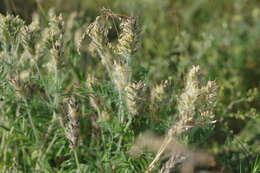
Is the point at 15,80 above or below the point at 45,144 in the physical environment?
above

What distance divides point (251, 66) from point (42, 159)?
1867mm

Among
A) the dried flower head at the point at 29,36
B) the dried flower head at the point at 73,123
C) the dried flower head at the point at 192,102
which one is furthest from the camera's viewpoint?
the dried flower head at the point at 29,36

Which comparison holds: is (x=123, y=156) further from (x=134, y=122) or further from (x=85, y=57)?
(x=85, y=57)

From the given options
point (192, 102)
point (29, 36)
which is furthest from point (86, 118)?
point (192, 102)

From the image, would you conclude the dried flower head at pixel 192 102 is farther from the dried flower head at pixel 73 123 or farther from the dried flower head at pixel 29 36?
Result: the dried flower head at pixel 29 36

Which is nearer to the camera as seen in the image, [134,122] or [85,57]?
[134,122]

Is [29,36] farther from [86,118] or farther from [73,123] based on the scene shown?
[86,118]

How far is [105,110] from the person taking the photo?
59.7 inches

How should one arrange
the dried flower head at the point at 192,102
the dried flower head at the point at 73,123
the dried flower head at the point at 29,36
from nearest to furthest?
the dried flower head at the point at 192,102
the dried flower head at the point at 73,123
the dried flower head at the point at 29,36

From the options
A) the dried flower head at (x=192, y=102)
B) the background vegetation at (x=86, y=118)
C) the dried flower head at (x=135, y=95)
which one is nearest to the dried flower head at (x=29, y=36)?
the background vegetation at (x=86, y=118)

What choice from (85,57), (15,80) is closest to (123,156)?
(15,80)

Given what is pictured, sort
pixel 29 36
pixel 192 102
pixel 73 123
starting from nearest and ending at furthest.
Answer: pixel 192 102 < pixel 73 123 < pixel 29 36

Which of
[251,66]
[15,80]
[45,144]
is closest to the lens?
[15,80]

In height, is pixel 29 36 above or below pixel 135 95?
above
